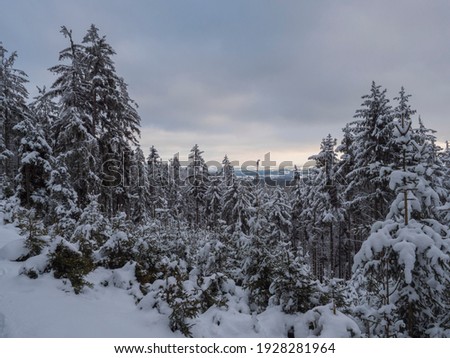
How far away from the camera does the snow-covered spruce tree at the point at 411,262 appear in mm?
4613

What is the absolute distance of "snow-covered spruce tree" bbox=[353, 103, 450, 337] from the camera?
4.61m

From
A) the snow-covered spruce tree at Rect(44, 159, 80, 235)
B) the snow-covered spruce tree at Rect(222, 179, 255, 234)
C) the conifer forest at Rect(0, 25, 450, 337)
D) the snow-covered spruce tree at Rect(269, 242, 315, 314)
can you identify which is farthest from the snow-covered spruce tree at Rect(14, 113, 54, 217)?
the snow-covered spruce tree at Rect(222, 179, 255, 234)

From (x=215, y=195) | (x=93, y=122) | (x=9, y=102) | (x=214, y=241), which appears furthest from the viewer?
(x=215, y=195)

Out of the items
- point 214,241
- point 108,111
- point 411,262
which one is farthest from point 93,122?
point 411,262

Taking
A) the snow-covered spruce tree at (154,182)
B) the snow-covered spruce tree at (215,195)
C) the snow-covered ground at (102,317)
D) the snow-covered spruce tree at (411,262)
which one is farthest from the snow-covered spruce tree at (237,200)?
the snow-covered spruce tree at (411,262)

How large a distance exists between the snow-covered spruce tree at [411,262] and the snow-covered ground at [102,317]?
883 millimetres

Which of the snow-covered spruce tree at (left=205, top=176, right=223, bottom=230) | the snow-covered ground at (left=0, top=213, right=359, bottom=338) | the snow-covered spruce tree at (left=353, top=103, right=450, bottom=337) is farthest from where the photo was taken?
the snow-covered spruce tree at (left=205, top=176, right=223, bottom=230)

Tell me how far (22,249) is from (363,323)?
29.5 ft

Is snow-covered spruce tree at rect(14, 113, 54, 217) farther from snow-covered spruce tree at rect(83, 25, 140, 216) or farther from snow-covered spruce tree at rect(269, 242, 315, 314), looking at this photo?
snow-covered spruce tree at rect(269, 242, 315, 314)

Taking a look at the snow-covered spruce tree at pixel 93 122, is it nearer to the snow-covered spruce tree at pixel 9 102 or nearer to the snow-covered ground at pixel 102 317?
the snow-covered ground at pixel 102 317

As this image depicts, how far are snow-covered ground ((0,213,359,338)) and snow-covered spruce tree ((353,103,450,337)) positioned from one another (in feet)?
2.90

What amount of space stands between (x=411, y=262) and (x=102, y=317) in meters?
6.02

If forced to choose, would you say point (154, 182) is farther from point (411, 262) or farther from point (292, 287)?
point (411, 262)

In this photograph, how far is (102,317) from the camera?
5734 millimetres
